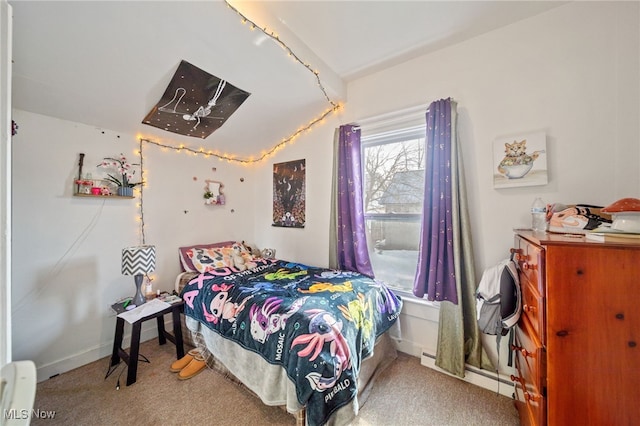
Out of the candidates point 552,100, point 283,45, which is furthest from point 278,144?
point 552,100

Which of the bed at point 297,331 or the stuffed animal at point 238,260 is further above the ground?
the stuffed animal at point 238,260

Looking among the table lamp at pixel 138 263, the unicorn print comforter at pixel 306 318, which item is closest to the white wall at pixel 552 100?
the unicorn print comforter at pixel 306 318

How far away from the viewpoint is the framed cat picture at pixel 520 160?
1.67m

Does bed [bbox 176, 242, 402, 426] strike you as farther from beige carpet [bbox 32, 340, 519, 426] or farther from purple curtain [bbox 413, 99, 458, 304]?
purple curtain [bbox 413, 99, 458, 304]

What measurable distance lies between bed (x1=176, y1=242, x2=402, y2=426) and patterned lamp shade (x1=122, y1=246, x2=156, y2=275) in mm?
384

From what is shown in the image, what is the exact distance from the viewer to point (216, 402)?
5.40ft

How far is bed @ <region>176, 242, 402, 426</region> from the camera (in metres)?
1.28

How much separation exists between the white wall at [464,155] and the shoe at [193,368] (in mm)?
870

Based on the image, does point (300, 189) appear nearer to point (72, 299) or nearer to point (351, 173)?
point (351, 173)

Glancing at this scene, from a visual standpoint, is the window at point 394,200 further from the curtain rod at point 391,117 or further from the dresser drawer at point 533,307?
the dresser drawer at point 533,307

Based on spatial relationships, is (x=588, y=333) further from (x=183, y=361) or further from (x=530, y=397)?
(x=183, y=361)

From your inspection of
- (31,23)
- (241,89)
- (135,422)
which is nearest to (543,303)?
(135,422)

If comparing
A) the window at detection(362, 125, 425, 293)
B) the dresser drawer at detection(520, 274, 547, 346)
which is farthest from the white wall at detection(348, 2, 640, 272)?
the dresser drawer at detection(520, 274, 547, 346)

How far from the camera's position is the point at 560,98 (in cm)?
164
